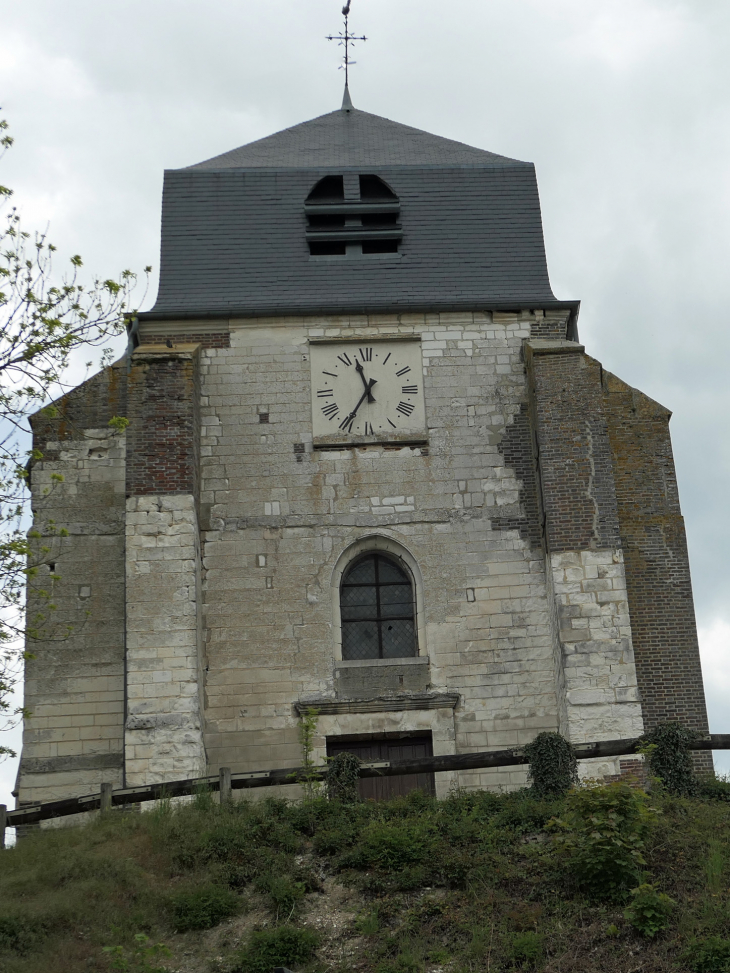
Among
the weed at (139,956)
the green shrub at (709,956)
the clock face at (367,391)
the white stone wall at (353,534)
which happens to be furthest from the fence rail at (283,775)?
the clock face at (367,391)

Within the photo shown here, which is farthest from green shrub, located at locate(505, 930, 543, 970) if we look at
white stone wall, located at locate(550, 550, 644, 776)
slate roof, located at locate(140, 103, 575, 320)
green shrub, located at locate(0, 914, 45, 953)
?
slate roof, located at locate(140, 103, 575, 320)

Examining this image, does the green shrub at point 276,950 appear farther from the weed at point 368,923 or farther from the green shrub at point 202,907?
the green shrub at point 202,907

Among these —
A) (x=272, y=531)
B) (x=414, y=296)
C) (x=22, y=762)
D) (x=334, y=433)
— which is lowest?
(x=22, y=762)

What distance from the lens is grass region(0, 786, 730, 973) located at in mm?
9562

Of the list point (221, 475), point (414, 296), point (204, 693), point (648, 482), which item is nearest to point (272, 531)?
point (221, 475)

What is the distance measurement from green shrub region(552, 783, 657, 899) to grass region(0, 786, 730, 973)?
0.03 meters

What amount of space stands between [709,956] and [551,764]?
3130mm

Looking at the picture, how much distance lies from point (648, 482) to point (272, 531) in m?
4.71

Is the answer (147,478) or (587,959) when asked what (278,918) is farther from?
(147,478)

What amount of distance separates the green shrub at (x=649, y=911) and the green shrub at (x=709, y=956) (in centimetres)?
36

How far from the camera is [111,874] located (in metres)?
10.8

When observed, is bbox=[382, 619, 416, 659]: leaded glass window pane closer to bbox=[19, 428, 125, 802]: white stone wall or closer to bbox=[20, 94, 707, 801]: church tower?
bbox=[20, 94, 707, 801]: church tower

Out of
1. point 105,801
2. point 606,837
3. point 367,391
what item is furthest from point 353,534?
point 606,837

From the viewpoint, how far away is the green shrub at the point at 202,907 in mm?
10227
